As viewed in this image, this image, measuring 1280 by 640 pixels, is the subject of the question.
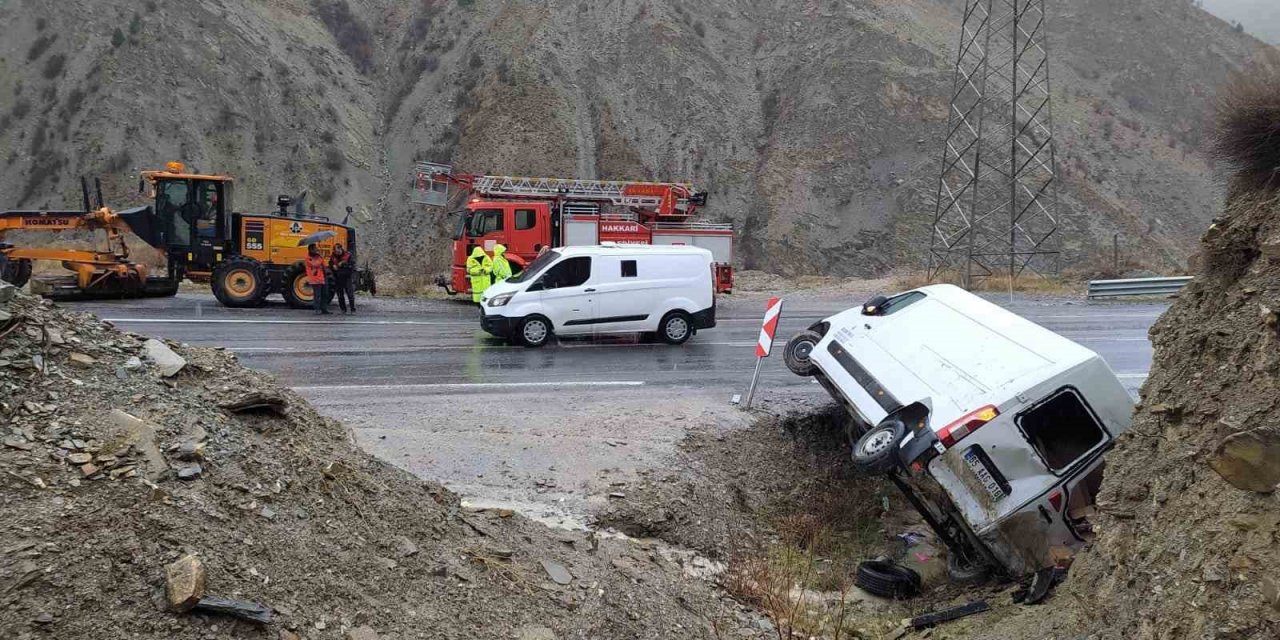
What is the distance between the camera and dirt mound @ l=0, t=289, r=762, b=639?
11.5 feet

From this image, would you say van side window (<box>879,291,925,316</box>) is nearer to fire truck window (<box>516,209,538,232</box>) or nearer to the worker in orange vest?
the worker in orange vest

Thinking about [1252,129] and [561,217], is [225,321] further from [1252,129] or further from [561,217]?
[1252,129]

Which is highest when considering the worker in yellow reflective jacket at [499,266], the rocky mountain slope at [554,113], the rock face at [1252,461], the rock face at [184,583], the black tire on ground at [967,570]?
the rocky mountain slope at [554,113]

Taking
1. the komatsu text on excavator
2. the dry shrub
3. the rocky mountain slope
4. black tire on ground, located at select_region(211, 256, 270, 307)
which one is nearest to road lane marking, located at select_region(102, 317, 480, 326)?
black tire on ground, located at select_region(211, 256, 270, 307)

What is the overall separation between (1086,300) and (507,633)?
72.5ft

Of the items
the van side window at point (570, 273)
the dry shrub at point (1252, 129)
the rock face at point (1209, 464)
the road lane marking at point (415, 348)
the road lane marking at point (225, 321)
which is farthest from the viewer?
the road lane marking at point (225, 321)

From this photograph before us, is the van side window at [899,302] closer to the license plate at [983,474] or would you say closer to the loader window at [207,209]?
the license plate at [983,474]

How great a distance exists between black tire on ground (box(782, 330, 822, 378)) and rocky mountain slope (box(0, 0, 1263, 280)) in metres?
27.1

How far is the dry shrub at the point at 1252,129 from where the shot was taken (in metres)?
5.97

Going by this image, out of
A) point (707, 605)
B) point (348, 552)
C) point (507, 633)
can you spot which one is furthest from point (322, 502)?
point (707, 605)

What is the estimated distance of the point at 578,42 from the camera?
4525cm

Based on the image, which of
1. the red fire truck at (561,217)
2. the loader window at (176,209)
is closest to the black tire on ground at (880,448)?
the red fire truck at (561,217)

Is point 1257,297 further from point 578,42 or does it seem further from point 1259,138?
point 578,42

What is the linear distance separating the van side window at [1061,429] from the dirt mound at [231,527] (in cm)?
259
